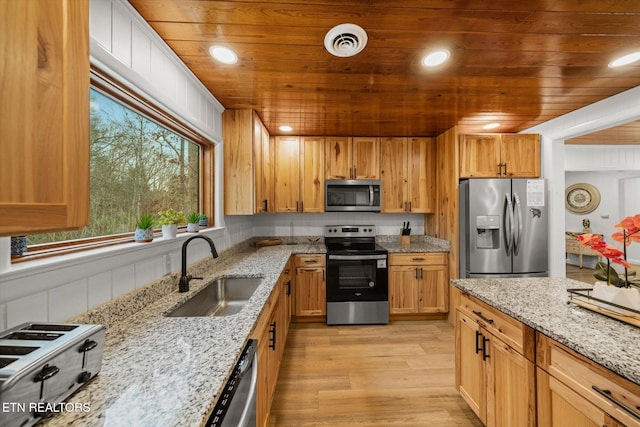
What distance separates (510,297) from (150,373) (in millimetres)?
1657

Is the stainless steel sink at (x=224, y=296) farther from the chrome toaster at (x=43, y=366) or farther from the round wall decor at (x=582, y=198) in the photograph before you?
the round wall decor at (x=582, y=198)

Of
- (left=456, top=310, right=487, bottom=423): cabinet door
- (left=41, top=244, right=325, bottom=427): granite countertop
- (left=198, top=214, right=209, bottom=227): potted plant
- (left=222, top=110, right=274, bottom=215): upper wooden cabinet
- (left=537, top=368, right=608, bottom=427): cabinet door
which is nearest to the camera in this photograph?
(left=41, top=244, right=325, bottom=427): granite countertop

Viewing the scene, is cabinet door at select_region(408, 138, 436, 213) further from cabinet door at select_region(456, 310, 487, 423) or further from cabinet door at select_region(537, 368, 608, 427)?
cabinet door at select_region(537, 368, 608, 427)

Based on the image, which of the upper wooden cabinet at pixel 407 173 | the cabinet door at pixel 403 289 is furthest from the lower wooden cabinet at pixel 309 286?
the upper wooden cabinet at pixel 407 173

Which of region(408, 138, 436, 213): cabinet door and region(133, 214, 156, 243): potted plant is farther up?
region(408, 138, 436, 213): cabinet door

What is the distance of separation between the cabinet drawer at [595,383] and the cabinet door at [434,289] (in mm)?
2113

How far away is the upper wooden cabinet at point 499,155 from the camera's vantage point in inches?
121

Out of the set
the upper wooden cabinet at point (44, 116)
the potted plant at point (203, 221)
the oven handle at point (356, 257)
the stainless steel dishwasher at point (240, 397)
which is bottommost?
the stainless steel dishwasher at point (240, 397)

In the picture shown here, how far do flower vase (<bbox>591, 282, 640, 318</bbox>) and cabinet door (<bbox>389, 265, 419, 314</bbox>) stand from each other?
6.53 ft

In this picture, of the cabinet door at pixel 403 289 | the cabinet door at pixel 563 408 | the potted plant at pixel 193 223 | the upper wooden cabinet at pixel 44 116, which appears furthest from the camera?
the cabinet door at pixel 403 289

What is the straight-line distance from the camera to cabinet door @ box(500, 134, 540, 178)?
307cm

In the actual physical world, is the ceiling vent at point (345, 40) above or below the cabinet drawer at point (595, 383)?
above

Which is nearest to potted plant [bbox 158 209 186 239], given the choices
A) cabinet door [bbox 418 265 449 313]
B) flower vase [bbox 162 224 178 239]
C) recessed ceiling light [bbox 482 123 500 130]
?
flower vase [bbox 162 224 178 239]

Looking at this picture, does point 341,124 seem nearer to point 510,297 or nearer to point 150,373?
point 510,297
